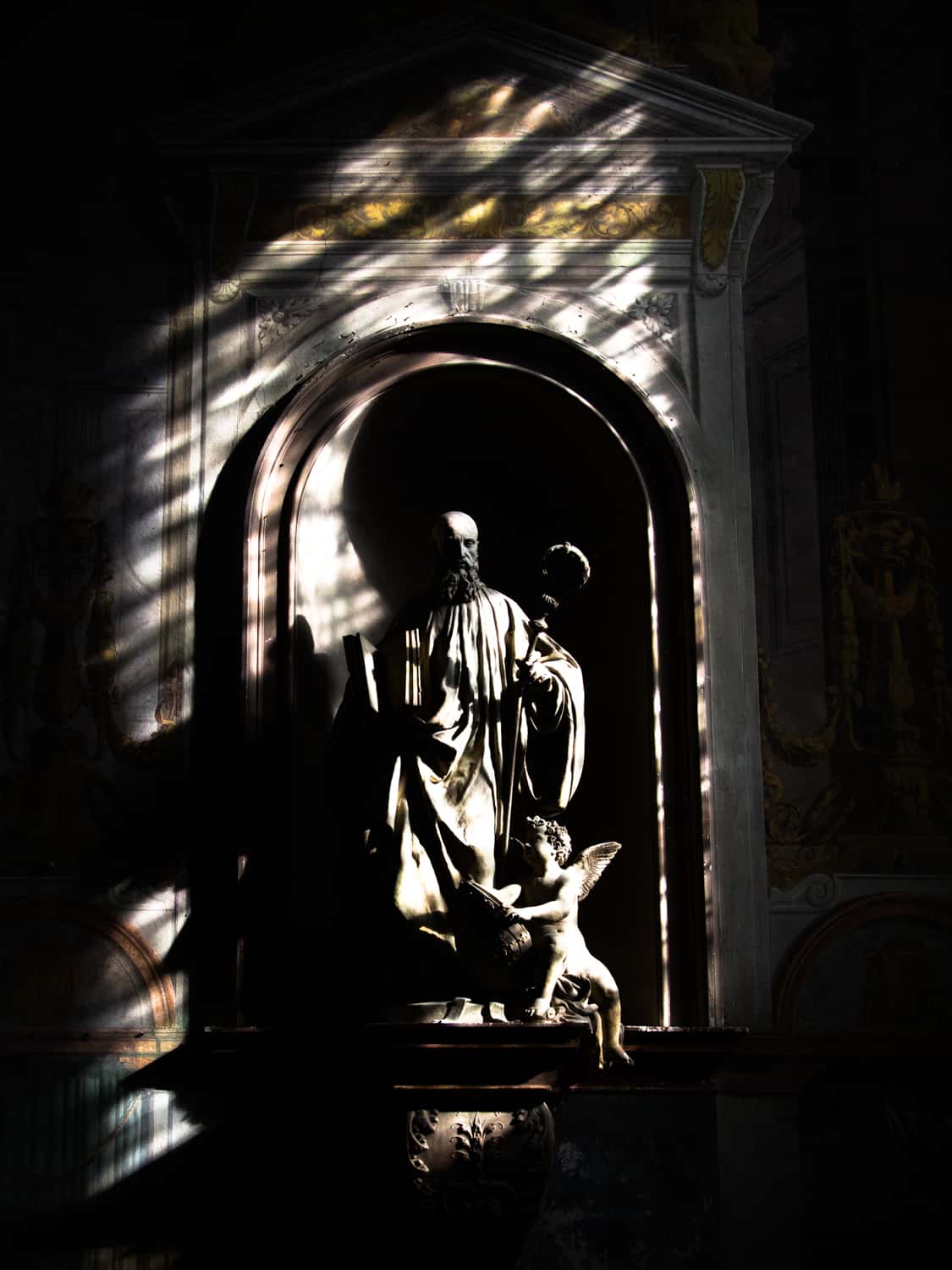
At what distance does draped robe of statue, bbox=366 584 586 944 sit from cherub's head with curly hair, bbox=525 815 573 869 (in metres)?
0.18

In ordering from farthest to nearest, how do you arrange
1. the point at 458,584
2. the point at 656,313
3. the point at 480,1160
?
1. the point at 656,313
2. the point at 458,584
3. the point at 480,1160

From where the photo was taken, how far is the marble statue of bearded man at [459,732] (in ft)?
23.8

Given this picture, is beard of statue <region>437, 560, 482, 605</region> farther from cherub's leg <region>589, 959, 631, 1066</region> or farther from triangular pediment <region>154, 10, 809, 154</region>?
triangular pediment <region>154, 10, 809, 154</region>

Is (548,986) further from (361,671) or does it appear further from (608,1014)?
(361,671)

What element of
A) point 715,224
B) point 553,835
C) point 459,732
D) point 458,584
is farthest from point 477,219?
point 553,835

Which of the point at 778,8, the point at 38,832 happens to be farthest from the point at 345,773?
the point at 778,8

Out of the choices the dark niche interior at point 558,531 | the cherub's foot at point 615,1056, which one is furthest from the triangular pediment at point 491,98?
the cherub's foot at point 615,1056

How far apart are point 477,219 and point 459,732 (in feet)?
7.31

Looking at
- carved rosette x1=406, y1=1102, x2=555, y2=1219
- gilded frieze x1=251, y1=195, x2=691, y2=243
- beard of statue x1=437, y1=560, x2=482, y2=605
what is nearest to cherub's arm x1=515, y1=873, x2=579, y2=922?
carved rosette x1=406, y1=1102, x2=555, y2=1219

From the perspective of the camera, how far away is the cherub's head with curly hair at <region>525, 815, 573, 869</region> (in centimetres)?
726

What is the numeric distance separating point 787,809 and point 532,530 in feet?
5.45

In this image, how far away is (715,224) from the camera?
823cm

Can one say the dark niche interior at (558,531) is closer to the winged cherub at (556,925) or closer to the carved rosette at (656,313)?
the carved rosette at (656,313)

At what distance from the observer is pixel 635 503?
317 inches
